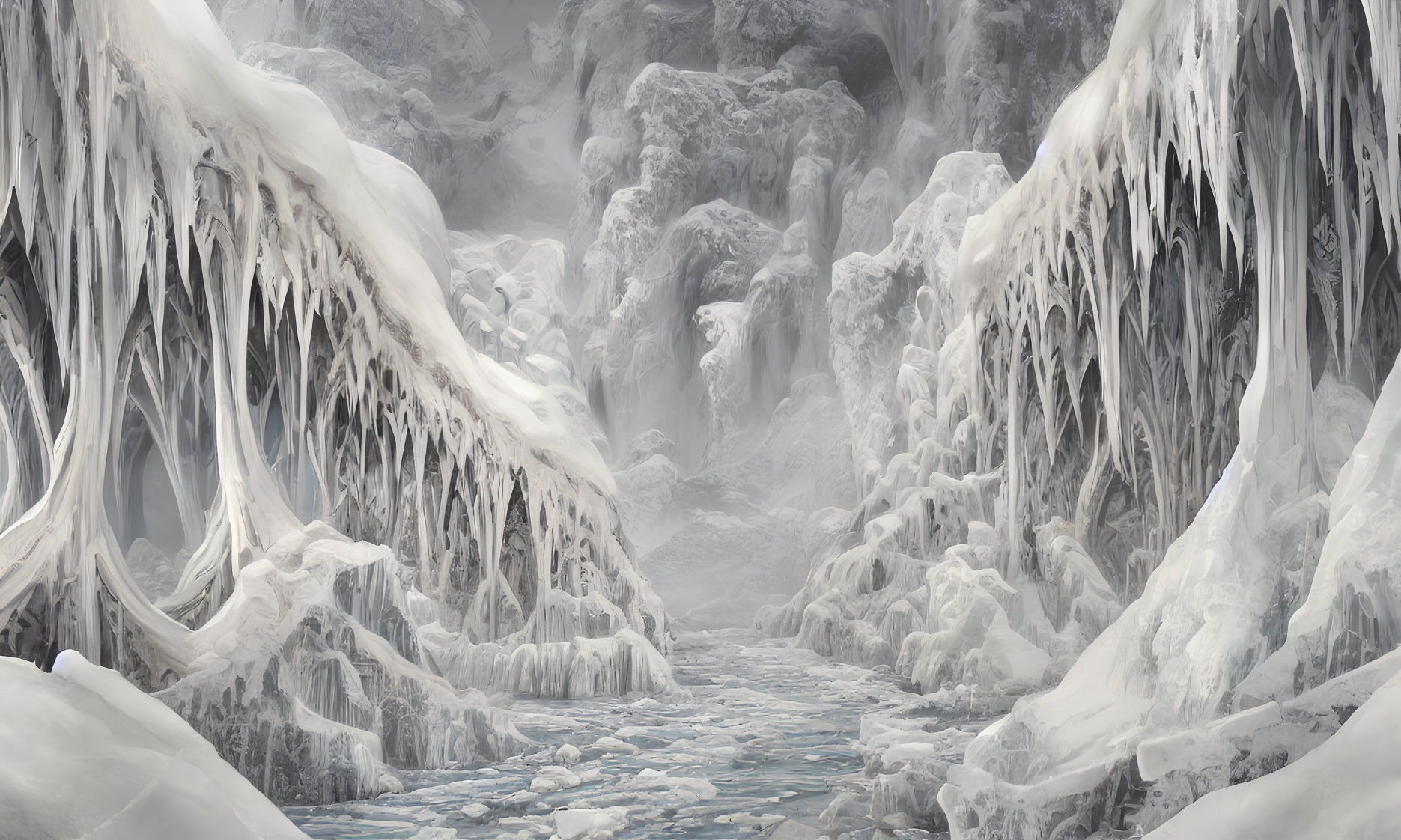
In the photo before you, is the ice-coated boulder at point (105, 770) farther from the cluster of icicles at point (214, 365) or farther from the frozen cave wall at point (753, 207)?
the frozen cave wall at point (753, 207)

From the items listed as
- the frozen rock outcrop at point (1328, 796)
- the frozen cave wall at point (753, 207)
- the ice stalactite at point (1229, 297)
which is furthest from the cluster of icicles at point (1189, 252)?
the frozen cave wall at point (753, 207)

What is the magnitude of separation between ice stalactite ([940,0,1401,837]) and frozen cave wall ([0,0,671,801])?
8.75ft

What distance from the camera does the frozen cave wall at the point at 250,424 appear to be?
12.0 ft

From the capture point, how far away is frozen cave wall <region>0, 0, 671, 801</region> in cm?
365

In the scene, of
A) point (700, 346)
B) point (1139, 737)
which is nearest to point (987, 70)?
point (700, 346)

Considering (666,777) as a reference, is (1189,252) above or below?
above

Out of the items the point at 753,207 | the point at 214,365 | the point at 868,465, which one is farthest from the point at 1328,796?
the point at 753,207

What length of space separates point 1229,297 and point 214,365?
16.8 feet

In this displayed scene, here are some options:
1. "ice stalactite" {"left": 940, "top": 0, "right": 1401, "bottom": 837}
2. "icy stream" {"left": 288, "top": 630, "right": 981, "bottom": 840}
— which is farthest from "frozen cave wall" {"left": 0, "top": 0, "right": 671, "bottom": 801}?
"ice stalactite" {"left": 940, "top": 0, "right": 1401, "bottom": 837}

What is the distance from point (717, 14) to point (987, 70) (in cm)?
485

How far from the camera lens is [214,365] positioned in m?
4.54

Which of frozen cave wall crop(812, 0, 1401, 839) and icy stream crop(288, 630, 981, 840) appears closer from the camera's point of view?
frozen cave wall crop(812, 0, 1401, 839)

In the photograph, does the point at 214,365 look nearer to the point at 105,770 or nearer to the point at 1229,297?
the point at 105,770

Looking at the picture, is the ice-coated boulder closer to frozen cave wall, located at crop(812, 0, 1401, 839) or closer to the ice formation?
the ice formation
